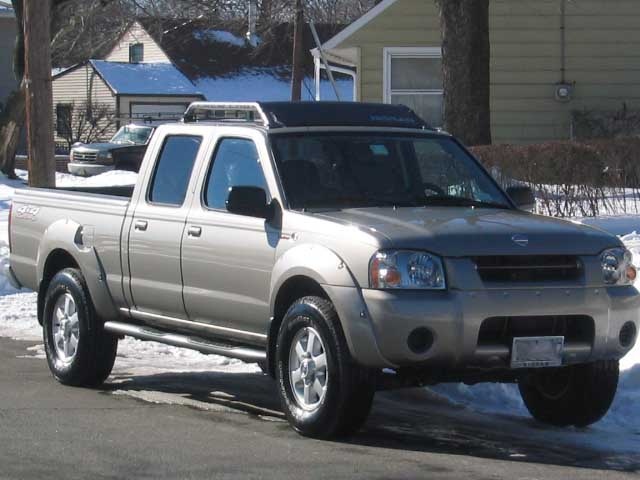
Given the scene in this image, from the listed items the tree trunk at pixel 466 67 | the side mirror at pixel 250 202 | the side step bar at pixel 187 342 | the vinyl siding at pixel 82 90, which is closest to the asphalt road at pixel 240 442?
the side step bar at pixel 187 342

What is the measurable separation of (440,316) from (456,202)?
5.18ft

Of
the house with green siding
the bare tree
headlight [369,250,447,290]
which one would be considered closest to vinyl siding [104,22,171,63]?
the bare tree

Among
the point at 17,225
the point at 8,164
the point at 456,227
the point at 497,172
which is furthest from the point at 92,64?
the point at 456,227

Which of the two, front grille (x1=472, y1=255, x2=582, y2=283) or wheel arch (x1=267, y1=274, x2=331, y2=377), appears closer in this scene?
front grille (x1=472, y1=255, x2=582, y2=283)

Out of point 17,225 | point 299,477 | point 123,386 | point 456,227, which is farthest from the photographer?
point 17,225

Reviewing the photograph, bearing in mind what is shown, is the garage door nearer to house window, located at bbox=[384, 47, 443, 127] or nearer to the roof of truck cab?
house window, located at bbox=[384, 47, 443, 127]

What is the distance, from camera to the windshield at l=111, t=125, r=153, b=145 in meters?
42.7

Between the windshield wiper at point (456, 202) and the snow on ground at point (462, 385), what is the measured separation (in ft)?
4.58

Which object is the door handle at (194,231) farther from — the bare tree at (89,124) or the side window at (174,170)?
the bare tree at (89,124)

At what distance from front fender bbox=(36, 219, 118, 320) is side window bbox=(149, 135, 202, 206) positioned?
724 mm

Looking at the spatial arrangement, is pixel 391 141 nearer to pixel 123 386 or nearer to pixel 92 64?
pixel 123 386

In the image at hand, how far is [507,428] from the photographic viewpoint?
8289 millimetres

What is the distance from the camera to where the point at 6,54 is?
51.3 meters

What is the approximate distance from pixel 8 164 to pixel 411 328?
2605 cm
